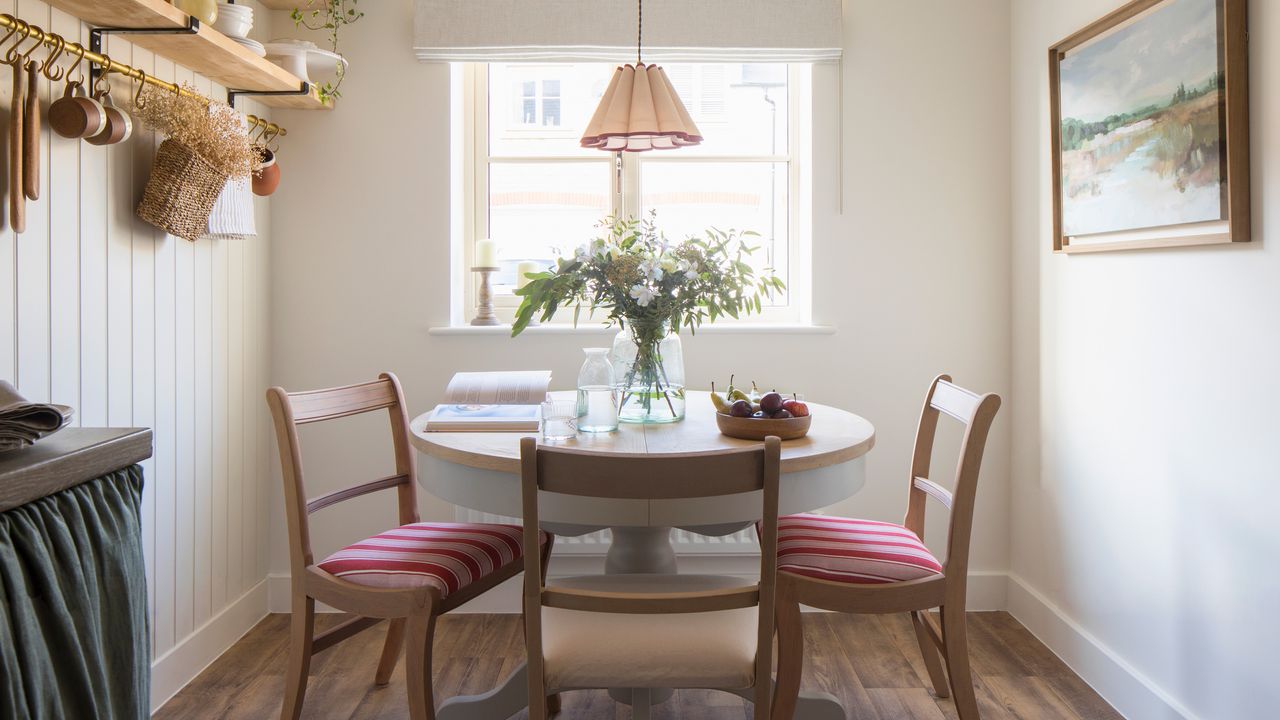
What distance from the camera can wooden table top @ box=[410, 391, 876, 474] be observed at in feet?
5.74

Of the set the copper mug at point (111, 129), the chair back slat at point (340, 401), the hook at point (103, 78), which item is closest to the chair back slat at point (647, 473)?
the chair back slat at point (340, 401)

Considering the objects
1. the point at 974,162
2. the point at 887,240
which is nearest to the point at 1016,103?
the point at 974,162

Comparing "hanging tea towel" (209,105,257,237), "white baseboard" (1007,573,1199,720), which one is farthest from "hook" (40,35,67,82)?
"white baseboard" (1007,573,1199,720)

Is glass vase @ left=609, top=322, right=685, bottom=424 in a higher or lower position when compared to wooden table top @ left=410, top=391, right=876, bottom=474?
higher

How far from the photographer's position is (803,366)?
9.78 feet

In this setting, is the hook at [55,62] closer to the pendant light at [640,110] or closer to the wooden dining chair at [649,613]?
the pendant light at [640,110]

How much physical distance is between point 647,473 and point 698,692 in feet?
4.32

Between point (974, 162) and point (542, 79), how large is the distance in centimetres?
150

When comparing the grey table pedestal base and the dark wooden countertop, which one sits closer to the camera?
the dark wooden countertop

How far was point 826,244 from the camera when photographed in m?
2.97

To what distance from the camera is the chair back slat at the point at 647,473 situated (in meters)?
1.36

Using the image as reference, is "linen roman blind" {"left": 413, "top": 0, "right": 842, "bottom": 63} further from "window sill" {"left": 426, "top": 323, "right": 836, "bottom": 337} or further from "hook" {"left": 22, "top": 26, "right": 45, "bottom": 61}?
"hook" {"left": 22, "top": 26, "right": 45, "bottom": 61}

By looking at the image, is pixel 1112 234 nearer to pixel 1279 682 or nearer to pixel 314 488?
pixel 1279 682

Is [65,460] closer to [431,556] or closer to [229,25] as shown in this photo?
[431,556]
